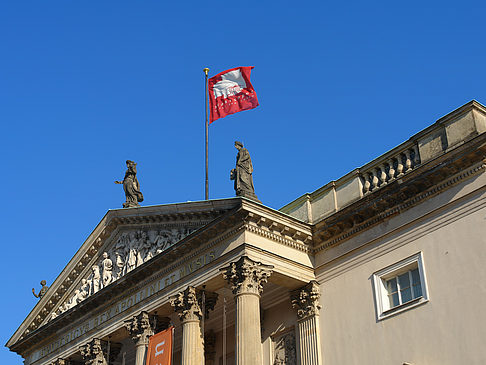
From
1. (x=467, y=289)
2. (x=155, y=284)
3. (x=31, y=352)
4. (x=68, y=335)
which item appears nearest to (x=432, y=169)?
(x=467, y=289)

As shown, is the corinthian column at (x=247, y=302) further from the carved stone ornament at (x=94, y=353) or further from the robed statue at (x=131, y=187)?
the robed statue at (x=131, y=187)

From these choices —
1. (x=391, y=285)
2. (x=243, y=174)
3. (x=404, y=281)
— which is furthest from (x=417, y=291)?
(x=243, y=174)

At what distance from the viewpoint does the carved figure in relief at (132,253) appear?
86.8 feet

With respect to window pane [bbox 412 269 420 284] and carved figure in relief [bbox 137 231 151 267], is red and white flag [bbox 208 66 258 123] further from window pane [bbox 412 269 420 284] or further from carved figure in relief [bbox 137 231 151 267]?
window pane [bbox 412 269 420 284]

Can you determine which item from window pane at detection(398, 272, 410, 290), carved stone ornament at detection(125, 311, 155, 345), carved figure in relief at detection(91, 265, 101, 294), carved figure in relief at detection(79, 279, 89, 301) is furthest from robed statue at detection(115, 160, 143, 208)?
window pane at detection(398, 272, 410, 290)

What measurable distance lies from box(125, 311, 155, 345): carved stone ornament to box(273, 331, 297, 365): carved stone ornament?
4604 millimetres

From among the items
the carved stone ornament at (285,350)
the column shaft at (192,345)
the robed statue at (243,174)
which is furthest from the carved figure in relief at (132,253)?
the carved stone ornament at (285,350)

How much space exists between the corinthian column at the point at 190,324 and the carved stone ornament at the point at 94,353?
18.0 ft

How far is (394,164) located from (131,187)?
12.4m

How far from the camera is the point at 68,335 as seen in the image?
29203 mm

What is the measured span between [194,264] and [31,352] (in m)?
13.3

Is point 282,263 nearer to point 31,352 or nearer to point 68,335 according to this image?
point 68,335

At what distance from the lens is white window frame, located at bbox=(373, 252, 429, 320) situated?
19219 mm

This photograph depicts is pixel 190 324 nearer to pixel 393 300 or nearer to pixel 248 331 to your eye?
pixel 248 331
